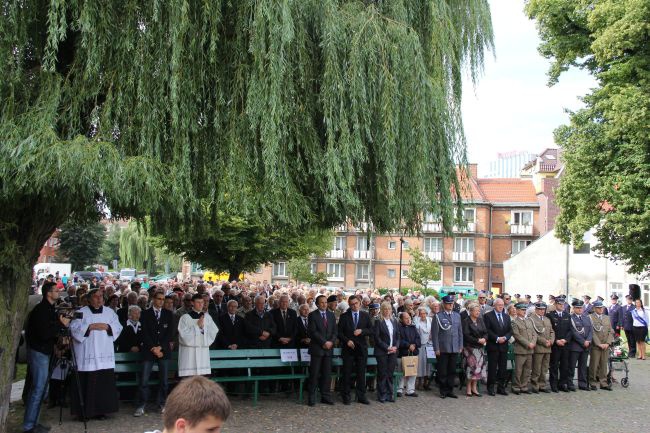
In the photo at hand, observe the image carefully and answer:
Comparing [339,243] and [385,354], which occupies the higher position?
[339,243]

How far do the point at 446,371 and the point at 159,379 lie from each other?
227 inches

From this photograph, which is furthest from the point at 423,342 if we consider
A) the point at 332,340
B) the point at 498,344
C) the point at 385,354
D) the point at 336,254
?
the point at 336,254

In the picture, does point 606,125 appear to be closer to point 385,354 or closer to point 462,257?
point 385,354

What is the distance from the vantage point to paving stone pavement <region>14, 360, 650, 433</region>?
31.4ft

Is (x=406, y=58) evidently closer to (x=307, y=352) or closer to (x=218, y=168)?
(x=218, y=168)

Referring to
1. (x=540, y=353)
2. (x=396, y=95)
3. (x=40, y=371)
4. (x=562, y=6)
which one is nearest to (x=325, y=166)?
(x=396, y=95)

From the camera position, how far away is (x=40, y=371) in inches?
339

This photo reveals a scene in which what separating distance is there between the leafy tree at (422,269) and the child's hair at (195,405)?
179 feet

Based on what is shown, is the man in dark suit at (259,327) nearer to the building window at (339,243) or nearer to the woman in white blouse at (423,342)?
the woman in white blouse at (423,342)

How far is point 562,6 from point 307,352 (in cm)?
1949

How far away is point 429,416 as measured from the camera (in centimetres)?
1075

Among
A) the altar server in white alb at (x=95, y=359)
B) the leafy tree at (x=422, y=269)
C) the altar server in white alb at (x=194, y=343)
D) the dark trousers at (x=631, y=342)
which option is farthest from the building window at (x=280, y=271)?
the altar server in white alb at (x=95, y=359)

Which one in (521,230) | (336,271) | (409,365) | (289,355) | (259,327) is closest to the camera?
(289,355)

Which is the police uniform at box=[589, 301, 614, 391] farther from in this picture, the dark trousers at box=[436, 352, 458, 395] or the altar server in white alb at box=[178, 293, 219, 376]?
the altar server in white alb at box=[178, 293, 219, 376]
